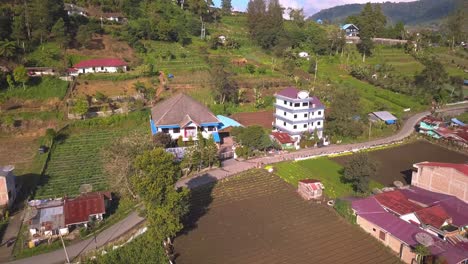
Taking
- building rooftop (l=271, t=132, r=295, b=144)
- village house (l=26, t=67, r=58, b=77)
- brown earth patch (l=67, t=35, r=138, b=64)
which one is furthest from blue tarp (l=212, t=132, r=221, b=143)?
village house (l=26, t=67, r=58, b=77)

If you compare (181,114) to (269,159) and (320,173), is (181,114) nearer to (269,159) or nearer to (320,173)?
(269,159)

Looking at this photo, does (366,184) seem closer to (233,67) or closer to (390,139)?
(390,139)

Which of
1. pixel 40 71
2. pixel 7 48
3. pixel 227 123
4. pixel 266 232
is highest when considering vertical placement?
pixel 7 48

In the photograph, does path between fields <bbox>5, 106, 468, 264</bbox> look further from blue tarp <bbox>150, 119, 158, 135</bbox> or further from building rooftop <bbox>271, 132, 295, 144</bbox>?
blue tarp <bbox>150, 119, 158, 135</bbox>

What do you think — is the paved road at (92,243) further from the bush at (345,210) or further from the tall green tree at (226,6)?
the tall green tree at (226,6)

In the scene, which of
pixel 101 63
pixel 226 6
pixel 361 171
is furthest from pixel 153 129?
pixel 226 6

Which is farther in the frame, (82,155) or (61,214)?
(82,155)

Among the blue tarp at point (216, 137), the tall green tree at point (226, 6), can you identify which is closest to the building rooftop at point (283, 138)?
the blue tarp at point (216, 137)
